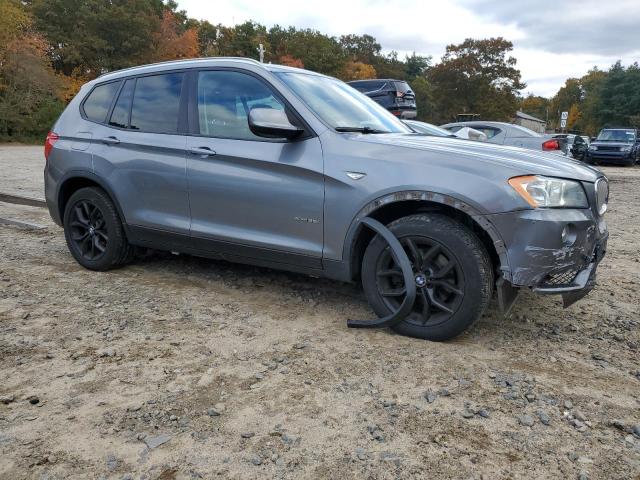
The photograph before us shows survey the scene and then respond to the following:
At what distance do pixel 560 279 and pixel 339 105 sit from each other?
6.46ft

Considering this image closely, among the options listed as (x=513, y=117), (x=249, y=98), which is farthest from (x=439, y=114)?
(x=249, y=98)

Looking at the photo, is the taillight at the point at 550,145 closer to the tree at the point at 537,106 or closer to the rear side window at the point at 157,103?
the rear side window at the point at 157,103

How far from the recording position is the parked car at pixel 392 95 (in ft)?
50.3

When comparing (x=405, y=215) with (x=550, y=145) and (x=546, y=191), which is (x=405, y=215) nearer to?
(x=546, y=191)

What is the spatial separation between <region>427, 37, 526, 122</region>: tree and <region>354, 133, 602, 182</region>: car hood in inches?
2327

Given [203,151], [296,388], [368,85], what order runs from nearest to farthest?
[296,388]
[203,151]
[368,85]

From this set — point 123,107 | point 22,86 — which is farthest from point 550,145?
point 22,86

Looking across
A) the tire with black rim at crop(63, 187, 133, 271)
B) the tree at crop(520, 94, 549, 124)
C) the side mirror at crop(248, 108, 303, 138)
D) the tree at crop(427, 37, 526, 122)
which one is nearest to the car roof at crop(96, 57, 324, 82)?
the side mirror at crop(248, 108, 303, 138)

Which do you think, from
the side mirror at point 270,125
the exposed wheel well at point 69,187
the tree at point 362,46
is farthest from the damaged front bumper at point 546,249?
the tree at point 362,46

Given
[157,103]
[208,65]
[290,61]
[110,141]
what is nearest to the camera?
[208,65]

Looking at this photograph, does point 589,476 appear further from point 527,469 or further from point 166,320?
point 166,320

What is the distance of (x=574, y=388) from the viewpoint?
266cm

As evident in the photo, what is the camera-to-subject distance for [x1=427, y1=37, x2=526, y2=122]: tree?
58.6m

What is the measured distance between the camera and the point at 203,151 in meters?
3.79
